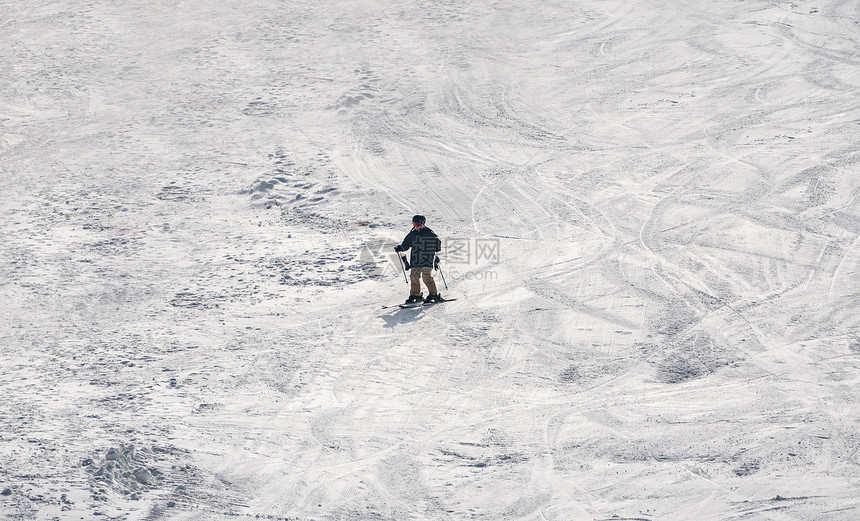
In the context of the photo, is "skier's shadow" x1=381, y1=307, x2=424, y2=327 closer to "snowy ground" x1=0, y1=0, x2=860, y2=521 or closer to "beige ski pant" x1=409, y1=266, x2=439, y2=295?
"snowy ground" x1=0, y1=0, x2=860, y2=521

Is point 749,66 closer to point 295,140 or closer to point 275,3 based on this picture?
point 295,140

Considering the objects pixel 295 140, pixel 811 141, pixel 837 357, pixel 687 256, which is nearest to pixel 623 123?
pixel 811 141

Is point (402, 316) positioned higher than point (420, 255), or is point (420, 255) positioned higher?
point (420, 255)

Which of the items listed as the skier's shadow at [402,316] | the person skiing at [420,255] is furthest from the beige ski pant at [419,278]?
the skier's shadow at [402,316]

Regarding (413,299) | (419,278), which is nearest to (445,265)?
(419,278)

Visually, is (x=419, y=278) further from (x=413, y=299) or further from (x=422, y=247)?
(x=422, y=247)

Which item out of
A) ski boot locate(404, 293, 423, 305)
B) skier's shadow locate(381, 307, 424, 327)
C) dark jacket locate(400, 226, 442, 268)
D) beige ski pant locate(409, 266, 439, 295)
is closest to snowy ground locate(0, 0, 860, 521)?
skier's shadow locate(381, 307, 424, 327)
